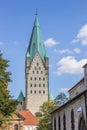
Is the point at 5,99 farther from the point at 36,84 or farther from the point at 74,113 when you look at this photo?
the point at 36,84

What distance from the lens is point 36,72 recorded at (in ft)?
473

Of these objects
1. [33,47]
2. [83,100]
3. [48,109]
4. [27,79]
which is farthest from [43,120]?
[33,47]

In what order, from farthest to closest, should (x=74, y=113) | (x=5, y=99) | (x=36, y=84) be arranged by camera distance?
1. (x=36, y=84)
2. (x=5, y=99)
3. (x=74, y=113)

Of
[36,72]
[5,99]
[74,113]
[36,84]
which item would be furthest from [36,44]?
[74,113]

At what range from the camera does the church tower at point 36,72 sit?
137 m

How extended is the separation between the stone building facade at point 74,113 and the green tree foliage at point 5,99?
6532 millimetres

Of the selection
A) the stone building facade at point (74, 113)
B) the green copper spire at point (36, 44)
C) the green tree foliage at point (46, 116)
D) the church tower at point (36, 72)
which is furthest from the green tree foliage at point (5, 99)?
the green copper spire at point (36, 44)

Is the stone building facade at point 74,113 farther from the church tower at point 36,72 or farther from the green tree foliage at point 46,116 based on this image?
the church tower at point 36,72

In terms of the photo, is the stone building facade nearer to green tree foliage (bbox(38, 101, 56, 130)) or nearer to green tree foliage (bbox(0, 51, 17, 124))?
green tree foliage (bbox(0, 51, 17, 124))

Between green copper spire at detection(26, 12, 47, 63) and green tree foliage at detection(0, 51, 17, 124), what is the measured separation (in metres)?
106

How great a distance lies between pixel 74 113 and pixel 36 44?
11128 cm

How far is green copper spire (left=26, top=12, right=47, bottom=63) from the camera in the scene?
14738cm

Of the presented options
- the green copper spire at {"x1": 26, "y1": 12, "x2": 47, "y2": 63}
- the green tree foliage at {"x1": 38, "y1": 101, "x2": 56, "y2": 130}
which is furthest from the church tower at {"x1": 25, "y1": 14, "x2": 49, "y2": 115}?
the green tree foliage at {"x1": 38, "y1": 101, "x2": 56, "y2": 130}

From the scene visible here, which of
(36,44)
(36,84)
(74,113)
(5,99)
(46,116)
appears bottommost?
(74,113)
